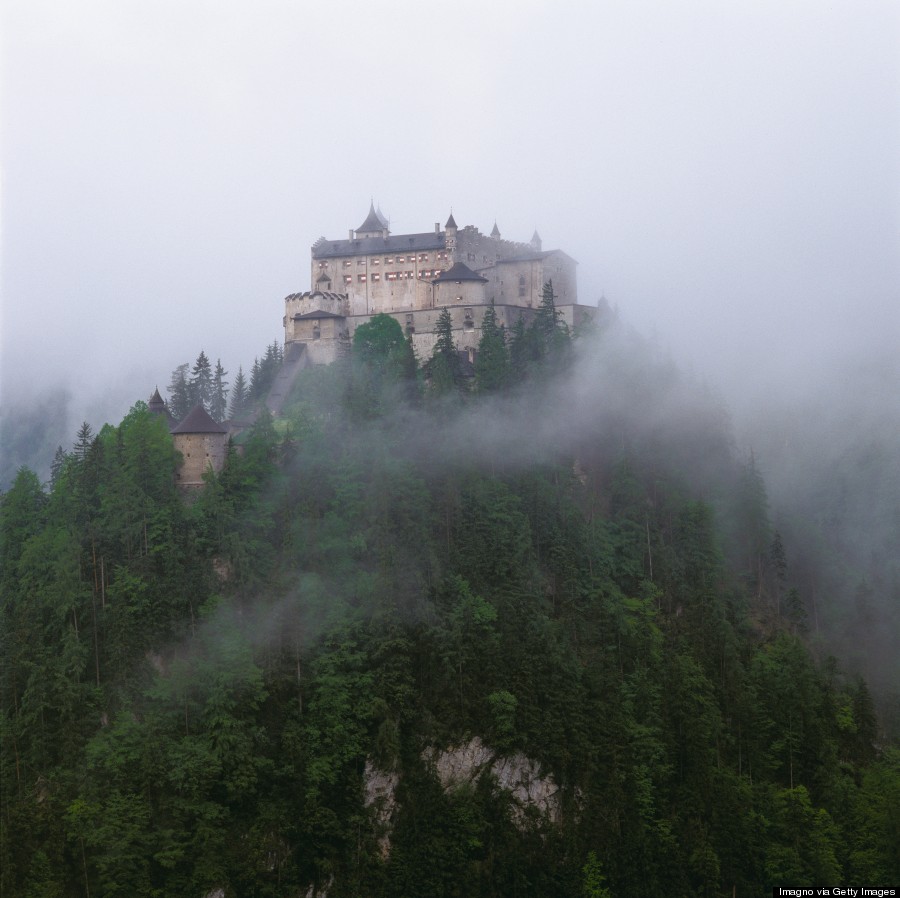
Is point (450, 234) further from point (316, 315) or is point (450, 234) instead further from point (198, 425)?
point (198, 425)

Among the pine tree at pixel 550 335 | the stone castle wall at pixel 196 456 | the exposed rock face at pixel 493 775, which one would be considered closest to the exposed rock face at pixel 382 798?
the exposed rock face at pixel 493 775

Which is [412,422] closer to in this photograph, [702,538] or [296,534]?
[296,534]

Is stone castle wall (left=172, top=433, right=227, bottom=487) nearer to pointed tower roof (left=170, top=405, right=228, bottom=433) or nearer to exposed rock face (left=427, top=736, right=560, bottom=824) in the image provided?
pointed tower roof (left=170, top=405, right=228, bottom=433)

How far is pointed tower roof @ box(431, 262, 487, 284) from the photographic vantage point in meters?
98.7

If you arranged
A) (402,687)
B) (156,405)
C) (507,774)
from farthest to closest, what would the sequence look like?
(156,405), (507,774), (402,687)

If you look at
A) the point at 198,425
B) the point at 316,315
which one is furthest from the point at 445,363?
the point at 198,425

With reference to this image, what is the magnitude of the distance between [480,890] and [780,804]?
16216 mm

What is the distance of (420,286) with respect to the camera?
10125 centimetres

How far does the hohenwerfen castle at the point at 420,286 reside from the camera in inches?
3848

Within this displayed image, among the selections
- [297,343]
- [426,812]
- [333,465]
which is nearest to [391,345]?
[297,343]

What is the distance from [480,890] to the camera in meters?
65.9

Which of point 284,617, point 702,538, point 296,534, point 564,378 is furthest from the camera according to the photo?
point 564,378

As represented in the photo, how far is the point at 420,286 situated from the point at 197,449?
1093 inches

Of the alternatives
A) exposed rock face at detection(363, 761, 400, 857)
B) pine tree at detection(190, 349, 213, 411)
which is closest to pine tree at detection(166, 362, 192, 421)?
pine tree at detection(190, 349, 213, 411)
